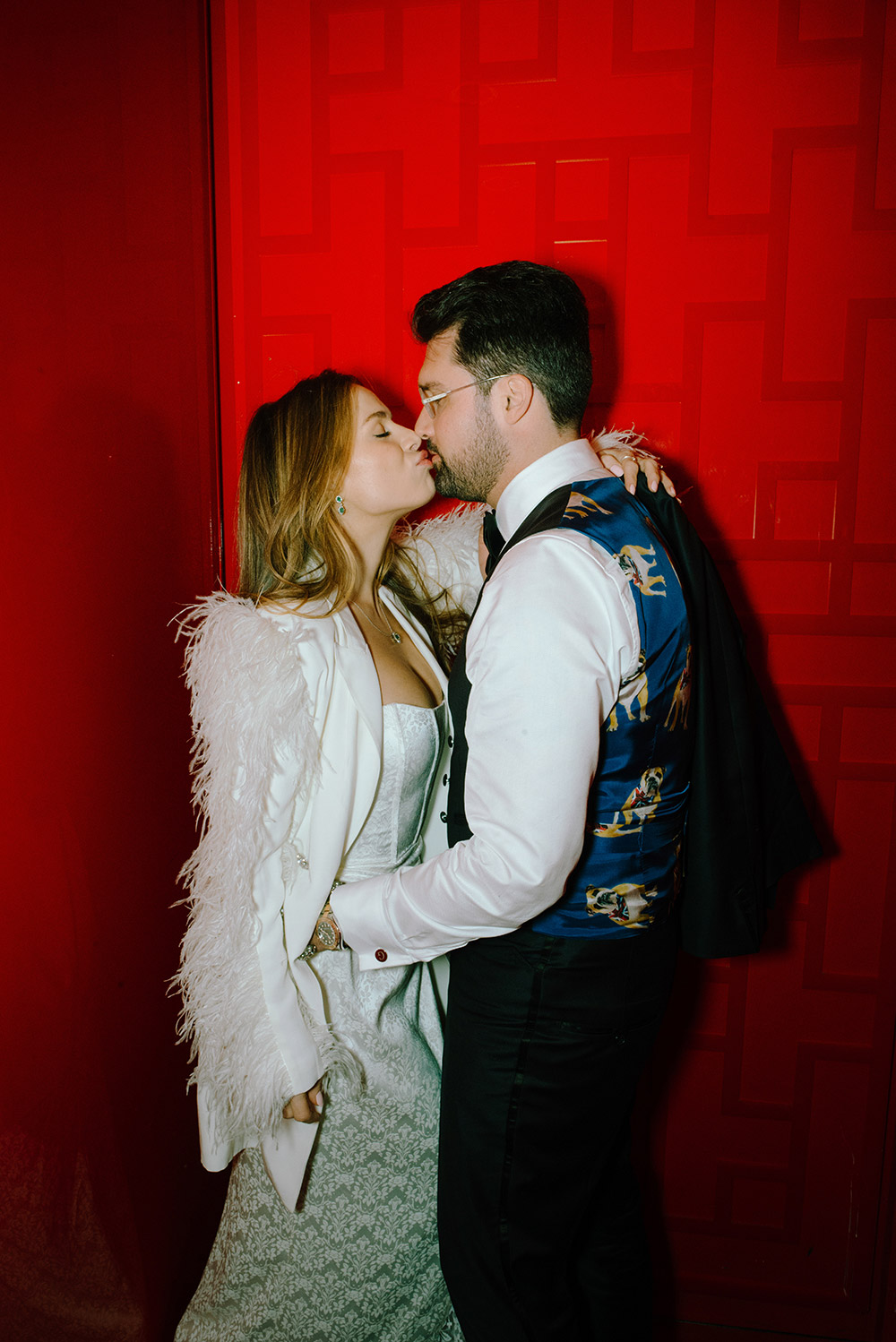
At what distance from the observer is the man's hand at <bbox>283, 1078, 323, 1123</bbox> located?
1.32 m

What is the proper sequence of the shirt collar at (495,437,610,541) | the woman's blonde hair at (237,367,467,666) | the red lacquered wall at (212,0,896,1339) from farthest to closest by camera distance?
the red lacquered wall at (212,0,896,1339) → the woman's blonde hair at (237,367,467,666) → the shirt collar at (495,437,610,541)

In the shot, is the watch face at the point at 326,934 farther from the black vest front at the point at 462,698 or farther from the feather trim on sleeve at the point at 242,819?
the black vest front at the point at 462,698

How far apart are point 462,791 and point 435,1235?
0.84 m

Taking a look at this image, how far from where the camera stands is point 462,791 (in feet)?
4.22

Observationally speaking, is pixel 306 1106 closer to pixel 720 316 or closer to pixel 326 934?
pixel 326 934

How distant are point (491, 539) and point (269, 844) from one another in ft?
2.23

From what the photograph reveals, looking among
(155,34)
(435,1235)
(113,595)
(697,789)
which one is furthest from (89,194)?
(435,1235)

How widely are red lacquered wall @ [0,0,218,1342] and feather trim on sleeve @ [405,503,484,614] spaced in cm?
50

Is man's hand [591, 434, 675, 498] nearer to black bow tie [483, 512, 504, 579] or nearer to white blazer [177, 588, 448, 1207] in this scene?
black bow tie [483, 512, 504, 579]

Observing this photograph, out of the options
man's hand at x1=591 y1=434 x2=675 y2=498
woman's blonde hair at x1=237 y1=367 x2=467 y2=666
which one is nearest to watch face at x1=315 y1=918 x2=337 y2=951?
woman's blonde hair at x1=237 y1=367 x2=467 y2=666

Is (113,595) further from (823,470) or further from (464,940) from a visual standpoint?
(823,470)

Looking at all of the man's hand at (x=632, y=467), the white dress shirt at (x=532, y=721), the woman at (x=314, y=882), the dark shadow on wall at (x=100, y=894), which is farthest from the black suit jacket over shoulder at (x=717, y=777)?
the dark shadow on wall at (x=100, y=894)

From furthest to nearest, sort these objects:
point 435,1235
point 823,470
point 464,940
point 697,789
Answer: point 823,470
point 435,1235
point 697,789
point 464,940

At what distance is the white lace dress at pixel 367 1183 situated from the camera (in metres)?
1.39
